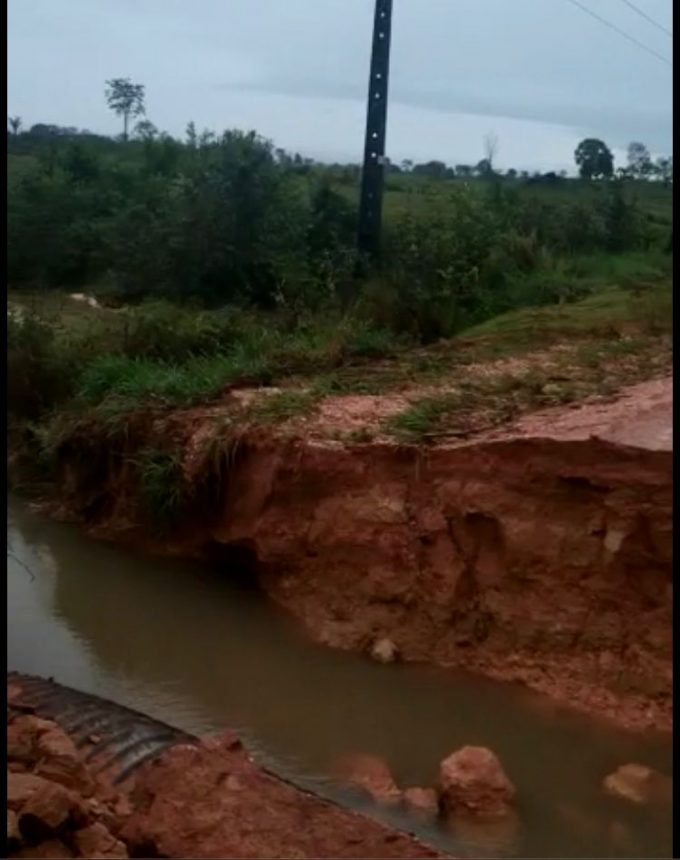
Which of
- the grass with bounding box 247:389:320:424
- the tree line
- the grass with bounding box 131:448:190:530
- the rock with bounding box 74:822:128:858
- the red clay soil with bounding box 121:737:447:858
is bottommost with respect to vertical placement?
the red clay soil with bounding box 121:737:447:858

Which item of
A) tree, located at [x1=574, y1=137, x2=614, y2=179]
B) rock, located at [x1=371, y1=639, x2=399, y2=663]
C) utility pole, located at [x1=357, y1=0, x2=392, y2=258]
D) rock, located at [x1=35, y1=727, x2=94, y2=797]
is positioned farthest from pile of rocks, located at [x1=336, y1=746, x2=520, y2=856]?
tree, located at [x1=574, y1=137, x2=614, y2=179]

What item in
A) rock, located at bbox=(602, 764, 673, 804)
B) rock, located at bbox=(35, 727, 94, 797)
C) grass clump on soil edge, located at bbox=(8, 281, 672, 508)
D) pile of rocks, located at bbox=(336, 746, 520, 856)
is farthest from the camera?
grass clump on soil edge, located at bbox=(8, 281, 672, 508)

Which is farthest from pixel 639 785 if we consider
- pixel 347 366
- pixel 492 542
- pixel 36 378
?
pixel 36 378

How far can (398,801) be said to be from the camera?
18.9ft

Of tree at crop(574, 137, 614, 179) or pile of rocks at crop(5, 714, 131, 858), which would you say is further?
tree at crop(574, 137, 614, 179)

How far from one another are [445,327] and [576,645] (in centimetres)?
611

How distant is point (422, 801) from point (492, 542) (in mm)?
1993

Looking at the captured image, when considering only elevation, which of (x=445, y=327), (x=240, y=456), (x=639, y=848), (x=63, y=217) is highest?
(x=63, y=217)

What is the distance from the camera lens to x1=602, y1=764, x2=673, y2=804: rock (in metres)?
5.95

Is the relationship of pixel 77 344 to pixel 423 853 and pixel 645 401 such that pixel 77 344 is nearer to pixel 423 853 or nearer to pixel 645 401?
pixel 645 401

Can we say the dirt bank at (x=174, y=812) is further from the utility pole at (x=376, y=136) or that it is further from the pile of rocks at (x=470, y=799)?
the utility pole at (x=376, y=136)

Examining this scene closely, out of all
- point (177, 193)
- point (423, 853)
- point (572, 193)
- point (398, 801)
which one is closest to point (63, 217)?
point (177, 193)

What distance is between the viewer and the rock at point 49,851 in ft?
11.9

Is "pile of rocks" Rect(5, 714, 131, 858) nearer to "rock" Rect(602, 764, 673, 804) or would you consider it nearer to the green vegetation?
"rock" Rect(602, 764, 673, 804)
